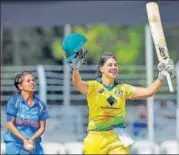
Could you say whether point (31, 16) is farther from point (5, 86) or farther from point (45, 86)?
point (5, 86)

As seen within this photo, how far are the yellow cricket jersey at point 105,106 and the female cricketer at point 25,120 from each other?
3.60 ft

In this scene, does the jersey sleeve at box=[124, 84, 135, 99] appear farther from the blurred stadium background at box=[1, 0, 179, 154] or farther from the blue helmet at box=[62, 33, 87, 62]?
the blurred stadium background at box=[1, 0, 179, 154]

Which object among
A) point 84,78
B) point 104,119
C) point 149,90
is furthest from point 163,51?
point 84,78

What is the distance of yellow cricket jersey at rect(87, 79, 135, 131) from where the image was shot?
9648 millimetres

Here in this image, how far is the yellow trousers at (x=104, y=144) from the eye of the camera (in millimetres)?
9562

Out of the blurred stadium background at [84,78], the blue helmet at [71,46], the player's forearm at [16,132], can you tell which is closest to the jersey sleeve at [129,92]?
the blue helmet at [71,46]

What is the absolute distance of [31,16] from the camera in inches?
465

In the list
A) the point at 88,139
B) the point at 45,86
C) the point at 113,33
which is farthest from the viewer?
the point at 113,33

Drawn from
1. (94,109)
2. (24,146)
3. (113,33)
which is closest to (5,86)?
(24,146)

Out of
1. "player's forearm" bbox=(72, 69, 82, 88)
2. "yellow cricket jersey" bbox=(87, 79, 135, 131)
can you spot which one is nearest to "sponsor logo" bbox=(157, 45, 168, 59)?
"yellow cricket jersey" bbox=(87, 79, 135, 131)

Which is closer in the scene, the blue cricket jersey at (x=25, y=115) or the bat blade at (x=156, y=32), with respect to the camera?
the bat blade at (x=156, y=32)

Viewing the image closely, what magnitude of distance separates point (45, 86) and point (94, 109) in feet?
10.4

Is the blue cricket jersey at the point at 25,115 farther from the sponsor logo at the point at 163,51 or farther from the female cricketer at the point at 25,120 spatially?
the sponsor logo at the point at 163,51

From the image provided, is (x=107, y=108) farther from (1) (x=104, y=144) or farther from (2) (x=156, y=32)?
(2) (x=156, y=32)
